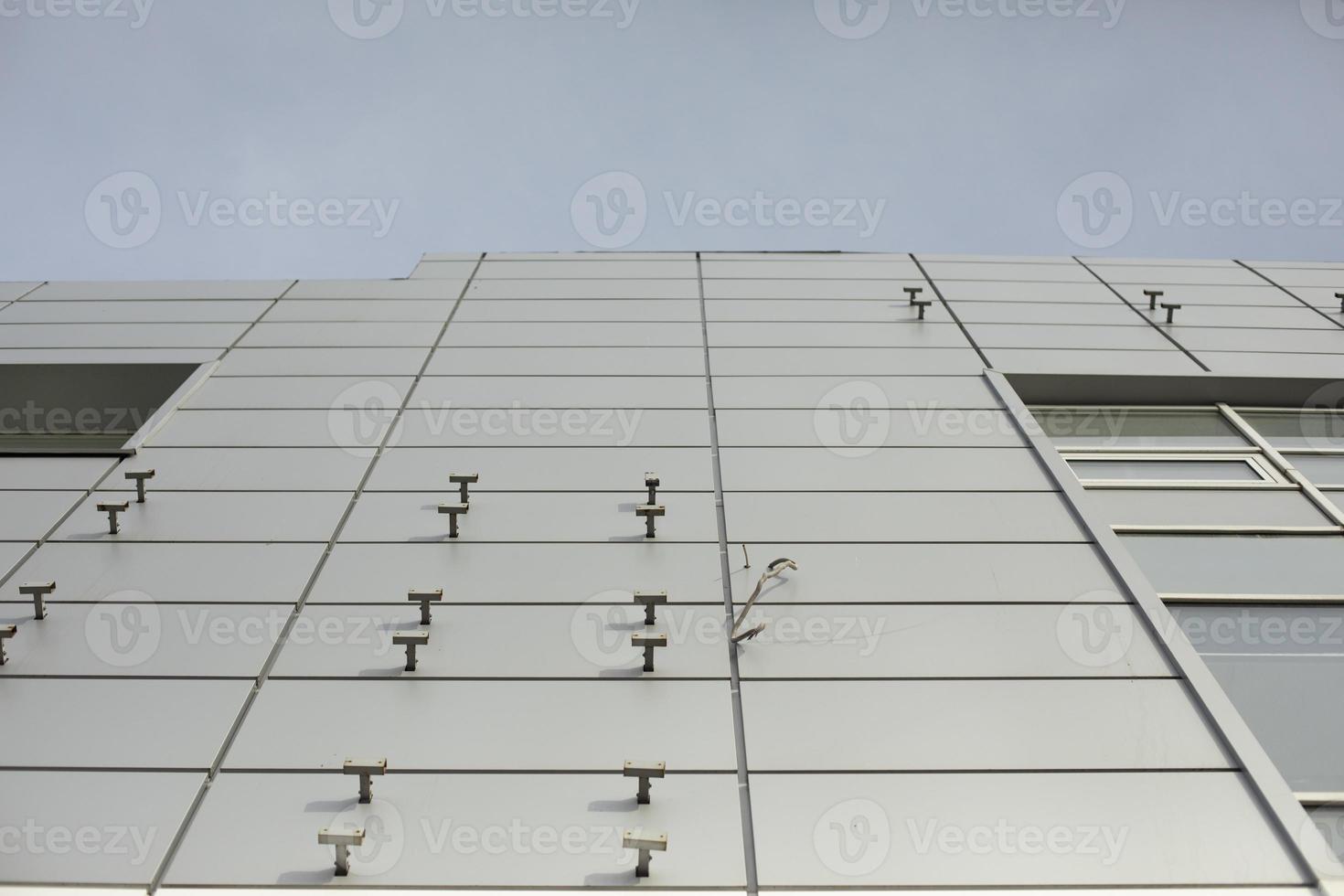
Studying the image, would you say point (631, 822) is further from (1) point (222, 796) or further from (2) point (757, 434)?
(2) point (757, 434)

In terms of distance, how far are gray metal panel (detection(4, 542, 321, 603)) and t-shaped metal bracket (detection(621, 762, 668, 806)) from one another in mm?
2596

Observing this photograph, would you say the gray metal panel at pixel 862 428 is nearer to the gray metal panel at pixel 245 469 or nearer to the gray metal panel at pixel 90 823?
the gray metal panel at pixel 245 469

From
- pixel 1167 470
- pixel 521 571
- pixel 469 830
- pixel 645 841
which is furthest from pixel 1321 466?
pixel 469 830

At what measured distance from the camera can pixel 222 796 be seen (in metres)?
5.77

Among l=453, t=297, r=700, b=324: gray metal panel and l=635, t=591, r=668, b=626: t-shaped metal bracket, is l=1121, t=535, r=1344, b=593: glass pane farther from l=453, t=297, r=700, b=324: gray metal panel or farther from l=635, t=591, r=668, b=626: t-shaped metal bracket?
l=453, t=297, r=700, b=324: gray metal panel

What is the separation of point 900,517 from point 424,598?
10.3 feet

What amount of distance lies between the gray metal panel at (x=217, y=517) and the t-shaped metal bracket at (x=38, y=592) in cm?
83

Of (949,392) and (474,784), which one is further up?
(949,392)

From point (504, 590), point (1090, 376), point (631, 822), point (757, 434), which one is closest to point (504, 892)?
point (631, 822)

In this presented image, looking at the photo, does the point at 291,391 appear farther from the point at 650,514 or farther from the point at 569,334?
the point at 650,514

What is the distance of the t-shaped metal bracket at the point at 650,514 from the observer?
791cm

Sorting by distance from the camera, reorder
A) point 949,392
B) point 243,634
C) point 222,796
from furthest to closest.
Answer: point 949,392, point 243,634, point 222,796

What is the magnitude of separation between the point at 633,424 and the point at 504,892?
4638 mm

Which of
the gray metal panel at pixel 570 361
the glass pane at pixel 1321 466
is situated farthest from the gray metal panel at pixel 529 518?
the glass pane at pixel 1321 466
